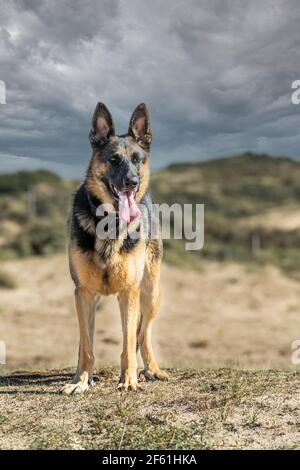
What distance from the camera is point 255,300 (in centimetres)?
2664

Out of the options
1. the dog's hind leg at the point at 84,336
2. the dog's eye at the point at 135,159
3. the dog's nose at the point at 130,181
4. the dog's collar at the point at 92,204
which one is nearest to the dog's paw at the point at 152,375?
the dog's hind leg at the point at 84,336

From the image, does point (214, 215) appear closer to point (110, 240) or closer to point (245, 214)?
point (245, 214)

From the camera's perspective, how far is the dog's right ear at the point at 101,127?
7230mm

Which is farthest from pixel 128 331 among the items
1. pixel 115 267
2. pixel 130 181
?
pixel 130 181

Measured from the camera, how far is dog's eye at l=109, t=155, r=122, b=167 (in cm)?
691

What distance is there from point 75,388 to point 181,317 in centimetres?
1671

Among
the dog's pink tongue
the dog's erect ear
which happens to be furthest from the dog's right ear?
the dog's pink tongue

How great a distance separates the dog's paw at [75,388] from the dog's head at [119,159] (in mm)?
1935

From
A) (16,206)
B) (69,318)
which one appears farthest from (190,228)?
(69,318)

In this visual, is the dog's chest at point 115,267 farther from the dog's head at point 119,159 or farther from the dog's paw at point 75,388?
the dog's paw at point 75,388

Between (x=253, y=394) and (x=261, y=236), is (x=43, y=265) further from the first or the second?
(x=253, y=394)
